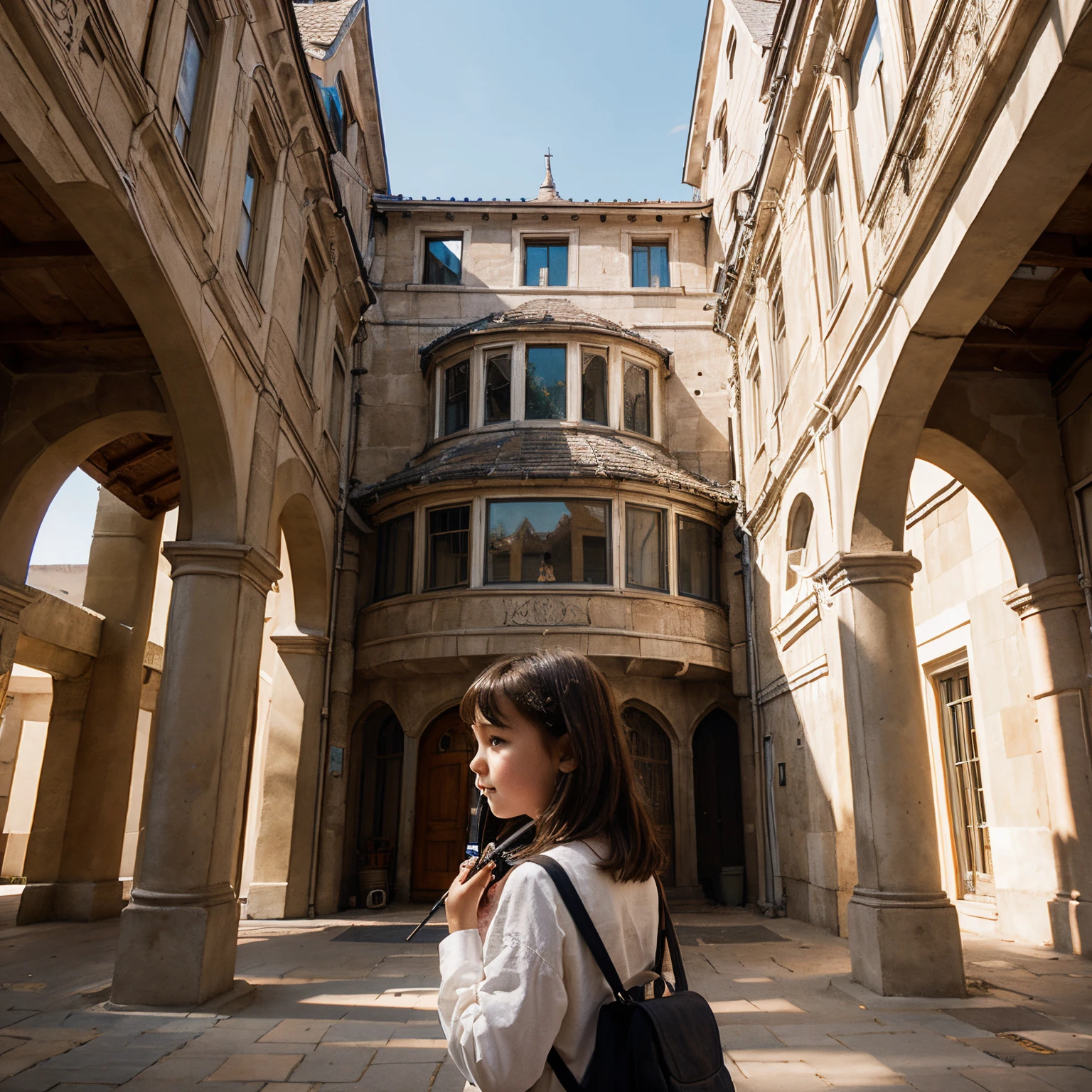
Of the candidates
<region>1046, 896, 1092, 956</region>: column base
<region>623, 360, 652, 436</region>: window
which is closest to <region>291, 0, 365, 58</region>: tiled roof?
<region>623, 360, 652, 436</region>: window

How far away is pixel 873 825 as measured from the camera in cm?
774

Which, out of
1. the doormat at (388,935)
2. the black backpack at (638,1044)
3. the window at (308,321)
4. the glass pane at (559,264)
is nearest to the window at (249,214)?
the window at (308,321)

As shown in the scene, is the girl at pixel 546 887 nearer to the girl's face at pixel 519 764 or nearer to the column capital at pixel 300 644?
the girl's face at pixel 519 764

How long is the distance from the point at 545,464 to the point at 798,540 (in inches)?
172

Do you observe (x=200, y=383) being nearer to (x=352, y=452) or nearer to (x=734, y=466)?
(x=352, y=452)

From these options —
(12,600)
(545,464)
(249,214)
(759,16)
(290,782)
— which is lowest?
(290,782)

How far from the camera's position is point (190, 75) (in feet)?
28.0

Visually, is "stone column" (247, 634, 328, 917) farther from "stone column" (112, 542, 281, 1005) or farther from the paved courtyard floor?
"stone column" (112, 542, 281, 1005)

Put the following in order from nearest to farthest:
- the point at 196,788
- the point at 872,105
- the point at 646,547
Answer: the point at 196,788, the point at 872,105, the point at 646,547

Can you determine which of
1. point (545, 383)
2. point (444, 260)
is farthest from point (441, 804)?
point (444, 260)

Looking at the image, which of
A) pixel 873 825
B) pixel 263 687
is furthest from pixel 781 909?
pixel 263 687

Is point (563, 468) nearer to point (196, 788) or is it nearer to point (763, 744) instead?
point (763, 744)

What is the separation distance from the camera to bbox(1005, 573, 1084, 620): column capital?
9.01 metres

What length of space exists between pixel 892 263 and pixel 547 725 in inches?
264
